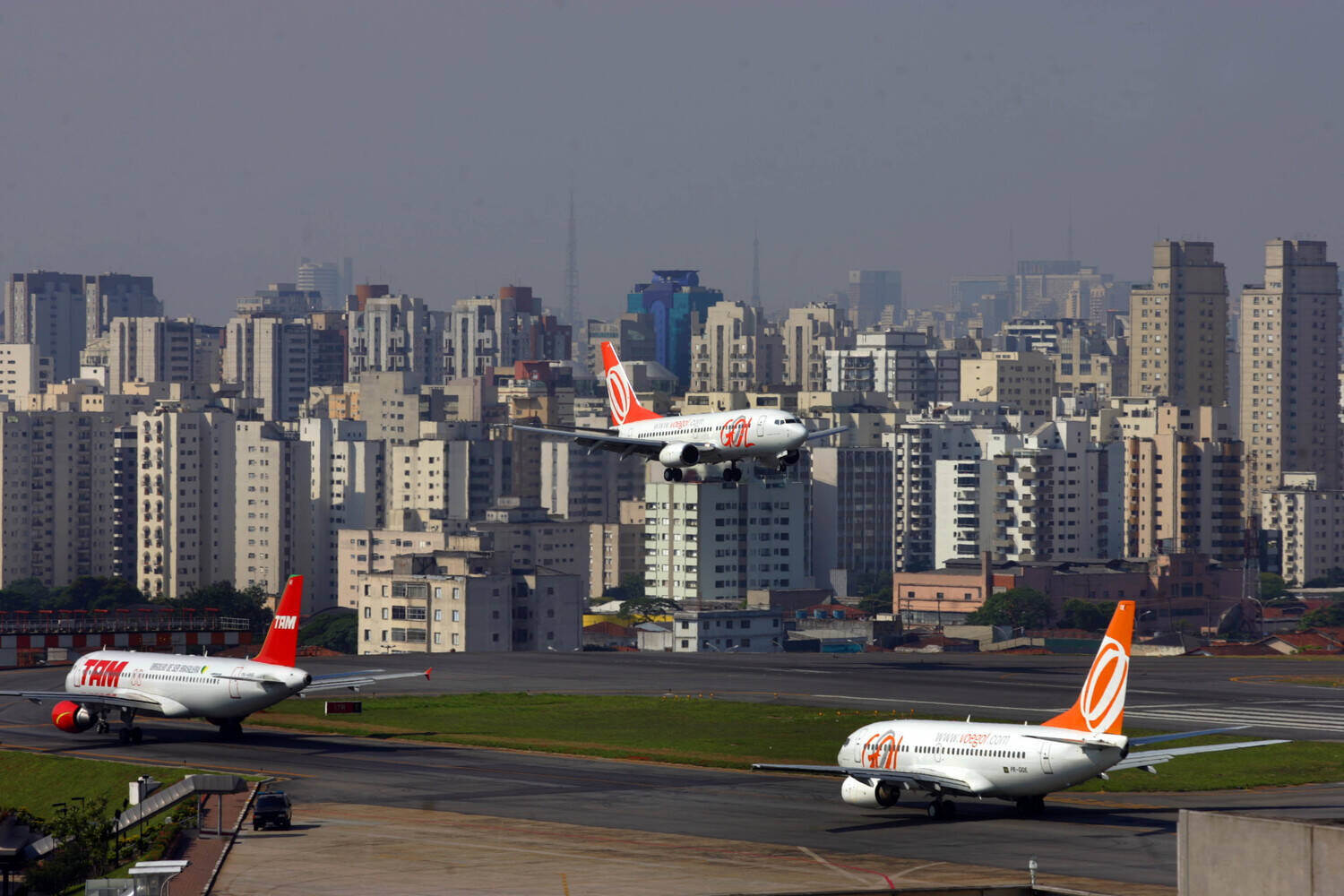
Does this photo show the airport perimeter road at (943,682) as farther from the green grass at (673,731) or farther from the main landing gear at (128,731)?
the main landing gear at (128,731)

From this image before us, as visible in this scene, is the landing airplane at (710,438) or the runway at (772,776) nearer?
the runway at (772,776)

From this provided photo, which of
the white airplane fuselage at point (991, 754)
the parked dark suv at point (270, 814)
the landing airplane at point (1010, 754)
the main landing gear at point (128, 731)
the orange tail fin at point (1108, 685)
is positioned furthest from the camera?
the main landing gear at point (128, 731)

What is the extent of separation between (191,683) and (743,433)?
116 ft

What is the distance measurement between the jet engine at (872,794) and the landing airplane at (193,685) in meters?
29.5

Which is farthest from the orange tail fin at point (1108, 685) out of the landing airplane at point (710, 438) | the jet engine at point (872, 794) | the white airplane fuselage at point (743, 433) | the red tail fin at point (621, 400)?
the red tail fin at point (621, 400)

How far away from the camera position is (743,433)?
116m

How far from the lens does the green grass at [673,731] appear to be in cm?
10069

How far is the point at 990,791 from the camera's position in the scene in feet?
266

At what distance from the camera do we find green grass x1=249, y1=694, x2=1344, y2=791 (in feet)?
330

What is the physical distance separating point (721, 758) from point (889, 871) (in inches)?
1373

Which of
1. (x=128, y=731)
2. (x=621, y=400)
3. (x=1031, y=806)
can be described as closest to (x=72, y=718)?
→ (x=128, y=731)

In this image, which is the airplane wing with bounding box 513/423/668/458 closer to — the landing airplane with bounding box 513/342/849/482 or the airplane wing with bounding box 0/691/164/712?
the landing airplane with bounding box 513/342/849/482

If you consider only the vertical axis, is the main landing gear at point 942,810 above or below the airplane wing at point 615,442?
below

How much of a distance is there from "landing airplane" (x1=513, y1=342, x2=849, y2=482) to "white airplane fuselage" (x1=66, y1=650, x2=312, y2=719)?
22.0 m
